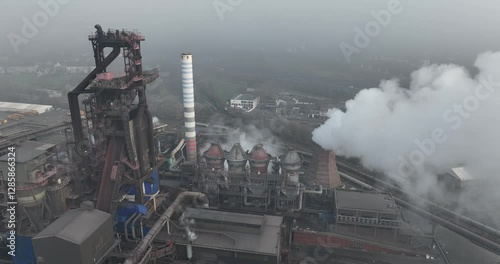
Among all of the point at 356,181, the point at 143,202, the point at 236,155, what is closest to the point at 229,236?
the point at 143,202

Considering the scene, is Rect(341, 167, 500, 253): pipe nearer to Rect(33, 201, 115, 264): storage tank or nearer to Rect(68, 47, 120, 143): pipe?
Rect(33, 201, 115, 264): storage tank

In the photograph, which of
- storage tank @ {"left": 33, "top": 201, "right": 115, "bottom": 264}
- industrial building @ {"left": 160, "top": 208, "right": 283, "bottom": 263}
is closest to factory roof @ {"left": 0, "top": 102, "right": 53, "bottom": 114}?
storage tank @ {"left": 33, "top": 201, "right": 115, "bottom": 264}

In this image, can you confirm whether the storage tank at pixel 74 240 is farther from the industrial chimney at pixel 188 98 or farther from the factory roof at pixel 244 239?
the industrial chimney at pixel 188 98

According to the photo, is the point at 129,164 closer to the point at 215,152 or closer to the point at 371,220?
the point at 215,152

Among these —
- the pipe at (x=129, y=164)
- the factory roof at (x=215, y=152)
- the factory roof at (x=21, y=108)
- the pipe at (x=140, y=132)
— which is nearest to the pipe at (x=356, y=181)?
the factory roof at (x=215, y=152)

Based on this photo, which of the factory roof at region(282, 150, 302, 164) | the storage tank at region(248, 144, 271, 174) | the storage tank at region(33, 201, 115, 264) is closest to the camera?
the storage tank at region(33, 201, 115, 264)

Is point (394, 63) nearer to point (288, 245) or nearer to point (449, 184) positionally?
point (449, 184)

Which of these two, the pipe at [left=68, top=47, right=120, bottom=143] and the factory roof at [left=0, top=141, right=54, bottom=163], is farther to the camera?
the pipe at [left=68, top=47, right=120, bottom=143]
